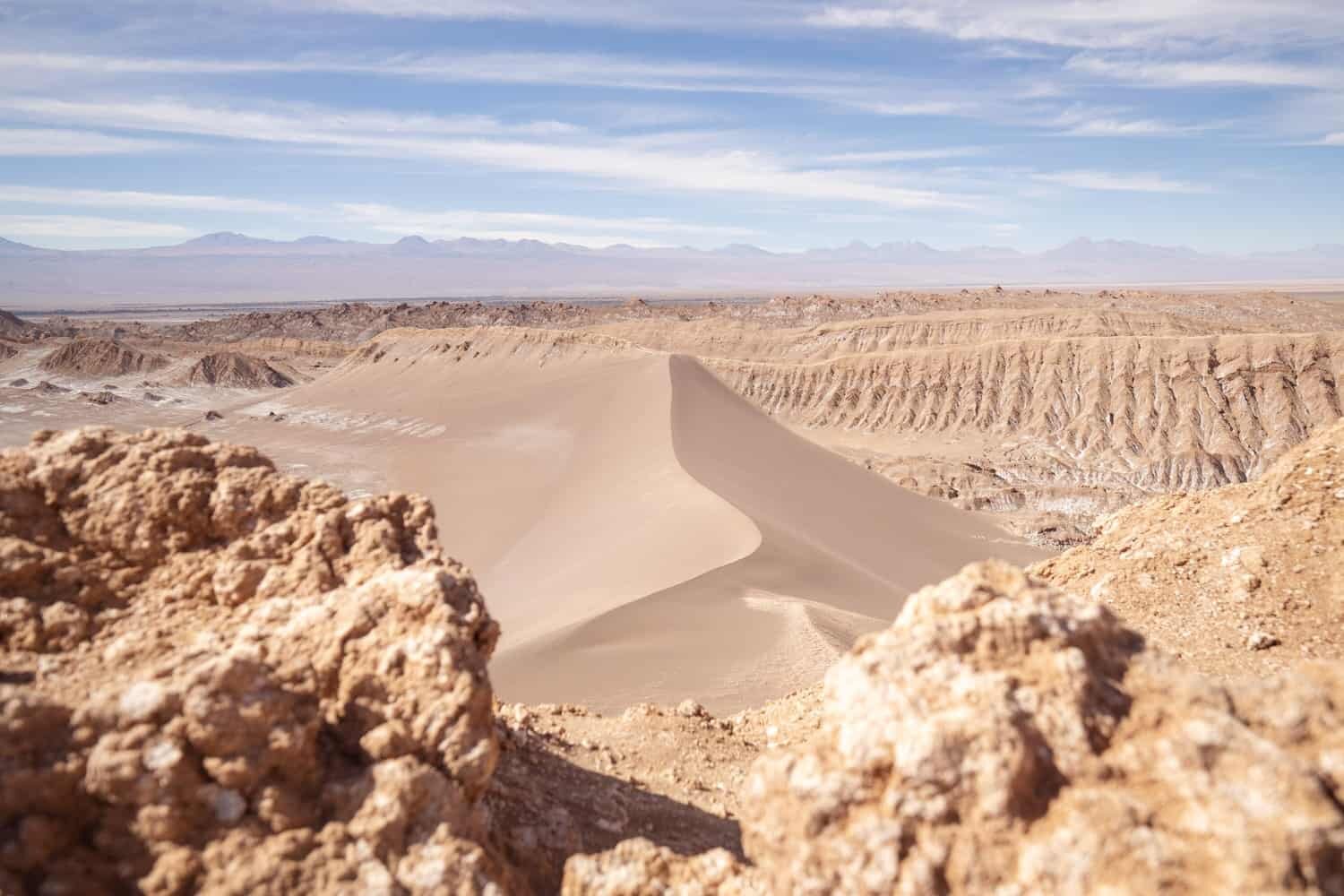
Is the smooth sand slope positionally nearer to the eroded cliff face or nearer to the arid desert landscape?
the arid desert landscape

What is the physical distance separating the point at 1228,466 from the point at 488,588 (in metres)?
27.9

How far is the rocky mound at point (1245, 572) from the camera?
6227 mm

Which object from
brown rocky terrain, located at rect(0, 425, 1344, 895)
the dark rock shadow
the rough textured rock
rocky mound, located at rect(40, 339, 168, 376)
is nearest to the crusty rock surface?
brown rocky terrain, located at rect(0, 425, 1344, 895)

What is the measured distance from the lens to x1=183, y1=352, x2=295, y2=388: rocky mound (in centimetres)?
5616

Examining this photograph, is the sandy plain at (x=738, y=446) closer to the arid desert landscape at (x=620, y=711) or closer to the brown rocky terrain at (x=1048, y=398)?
the brown rocky terrain at (x=1048, y=398)

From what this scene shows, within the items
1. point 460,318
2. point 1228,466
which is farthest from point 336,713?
point 460,318

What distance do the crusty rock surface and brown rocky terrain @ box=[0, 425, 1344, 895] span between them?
1 centimetres

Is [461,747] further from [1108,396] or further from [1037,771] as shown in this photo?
[1108,396]

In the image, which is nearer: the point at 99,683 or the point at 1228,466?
the point at 99,683

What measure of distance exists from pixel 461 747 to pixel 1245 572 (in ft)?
19.0

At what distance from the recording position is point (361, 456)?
114 feet

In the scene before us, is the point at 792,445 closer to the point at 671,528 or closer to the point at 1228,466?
the point at 671,528

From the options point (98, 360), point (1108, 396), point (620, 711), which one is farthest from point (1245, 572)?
point (98, 360)

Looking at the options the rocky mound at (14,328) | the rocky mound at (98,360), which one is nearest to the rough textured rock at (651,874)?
the rocky mound at (98,360)
